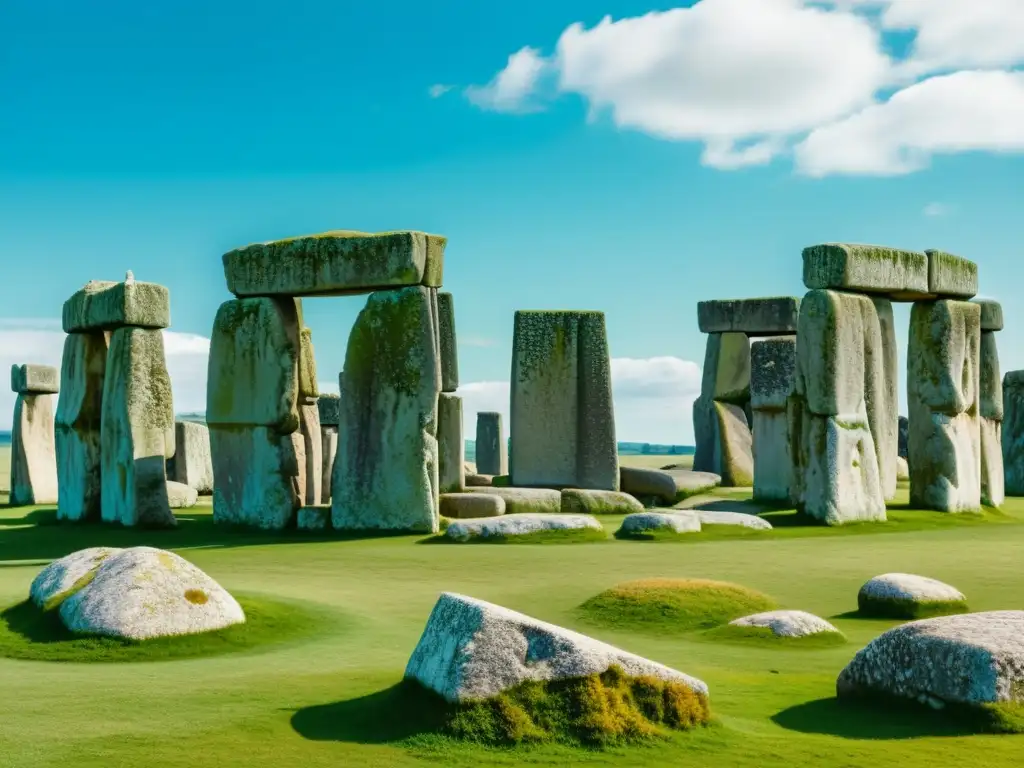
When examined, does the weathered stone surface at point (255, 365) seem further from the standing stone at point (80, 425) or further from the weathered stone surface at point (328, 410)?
the weathered stone surface at point (328, 410)

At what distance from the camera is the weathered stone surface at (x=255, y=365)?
18.3 meters

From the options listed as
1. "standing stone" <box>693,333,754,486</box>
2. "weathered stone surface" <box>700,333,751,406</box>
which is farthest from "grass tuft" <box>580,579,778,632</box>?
"weathered stone surface" <box>700,333,751,406</box>

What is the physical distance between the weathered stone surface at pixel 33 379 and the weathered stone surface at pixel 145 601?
55.9 ft

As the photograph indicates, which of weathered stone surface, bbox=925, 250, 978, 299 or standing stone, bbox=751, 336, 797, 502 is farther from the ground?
weathered stone surface, bbox=925, 250, 978, 299

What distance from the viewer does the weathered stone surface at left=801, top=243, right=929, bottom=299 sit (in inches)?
715

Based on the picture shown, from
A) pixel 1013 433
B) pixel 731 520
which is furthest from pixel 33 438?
pixel 1013 433

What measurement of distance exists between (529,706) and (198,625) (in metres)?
3.71

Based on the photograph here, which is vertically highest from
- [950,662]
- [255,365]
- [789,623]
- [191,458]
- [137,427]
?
[255,365]

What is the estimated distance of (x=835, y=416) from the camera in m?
17.7

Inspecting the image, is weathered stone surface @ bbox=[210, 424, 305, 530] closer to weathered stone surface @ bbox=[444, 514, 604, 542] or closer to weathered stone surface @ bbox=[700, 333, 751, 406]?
weathered stone surface @ bbox=[444, 514, 604, 542]

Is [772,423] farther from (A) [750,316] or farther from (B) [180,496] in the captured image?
(B) [180,496]

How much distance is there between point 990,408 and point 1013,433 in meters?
5.33

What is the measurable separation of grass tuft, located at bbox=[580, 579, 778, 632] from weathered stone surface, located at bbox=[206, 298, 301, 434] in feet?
28.1

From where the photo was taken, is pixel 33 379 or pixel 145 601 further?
pixel 33 379
